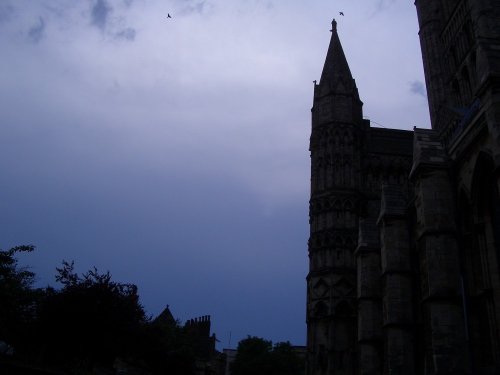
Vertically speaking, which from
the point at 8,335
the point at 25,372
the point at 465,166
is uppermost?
the point at 465,166

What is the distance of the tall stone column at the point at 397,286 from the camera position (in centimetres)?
2008

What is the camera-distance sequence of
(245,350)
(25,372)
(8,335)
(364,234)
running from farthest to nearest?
(245,350), (8,335), (364,234), (25,372)

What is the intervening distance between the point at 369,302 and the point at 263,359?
1478 inches

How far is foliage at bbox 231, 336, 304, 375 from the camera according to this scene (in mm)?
59406

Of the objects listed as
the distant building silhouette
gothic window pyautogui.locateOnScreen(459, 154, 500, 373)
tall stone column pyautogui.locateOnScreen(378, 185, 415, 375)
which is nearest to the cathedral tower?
tall stone column pyautogui.locateOnScreen(378, 185, 415, 375)

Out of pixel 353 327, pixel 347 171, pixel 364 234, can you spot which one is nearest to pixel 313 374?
pixel 353 327

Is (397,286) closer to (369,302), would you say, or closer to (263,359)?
(369,302)

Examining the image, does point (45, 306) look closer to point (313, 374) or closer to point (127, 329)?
point (127, 329)

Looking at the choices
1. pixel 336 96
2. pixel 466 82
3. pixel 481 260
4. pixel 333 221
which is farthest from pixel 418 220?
pixel 336 96

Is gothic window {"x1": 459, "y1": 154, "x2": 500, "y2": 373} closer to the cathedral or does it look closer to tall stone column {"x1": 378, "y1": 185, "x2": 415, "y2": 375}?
the cathedral

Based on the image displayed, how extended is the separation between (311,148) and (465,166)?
2038 cm

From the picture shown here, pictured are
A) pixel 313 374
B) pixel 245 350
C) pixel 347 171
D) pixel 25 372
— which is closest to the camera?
pixel 25 372

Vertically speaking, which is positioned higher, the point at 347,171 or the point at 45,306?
the point at 347,171

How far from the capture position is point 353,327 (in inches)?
1219
